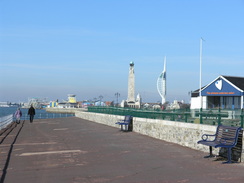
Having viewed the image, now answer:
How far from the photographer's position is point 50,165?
30.9 feet

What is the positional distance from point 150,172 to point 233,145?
250cm

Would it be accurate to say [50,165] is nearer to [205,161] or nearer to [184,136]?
[205,161]

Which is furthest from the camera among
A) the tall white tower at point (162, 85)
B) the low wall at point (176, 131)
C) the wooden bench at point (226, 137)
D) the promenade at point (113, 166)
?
the tall white tower at point (162, 85)

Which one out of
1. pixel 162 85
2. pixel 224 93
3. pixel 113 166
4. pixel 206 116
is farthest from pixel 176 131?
pixel 162 85

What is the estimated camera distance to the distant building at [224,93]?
39.5 meters

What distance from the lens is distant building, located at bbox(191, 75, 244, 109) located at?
3947 centimetres

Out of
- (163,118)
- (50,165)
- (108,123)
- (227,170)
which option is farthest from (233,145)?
(108,123)

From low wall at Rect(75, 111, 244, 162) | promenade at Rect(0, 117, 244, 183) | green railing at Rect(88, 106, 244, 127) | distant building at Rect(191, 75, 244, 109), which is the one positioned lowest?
promenade at Rect(0, 117, 244, 183)

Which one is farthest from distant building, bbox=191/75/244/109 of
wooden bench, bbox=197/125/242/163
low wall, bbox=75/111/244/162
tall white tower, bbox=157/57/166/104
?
tall white tower, bbox=157/57/166/104

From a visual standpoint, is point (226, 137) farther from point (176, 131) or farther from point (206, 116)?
point (176, 131)

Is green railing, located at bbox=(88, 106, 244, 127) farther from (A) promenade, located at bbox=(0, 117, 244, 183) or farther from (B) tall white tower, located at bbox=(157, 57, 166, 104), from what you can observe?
(B) tall white tower, located at bbox=(157, 57, 166, 104)

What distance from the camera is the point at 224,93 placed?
41031mm

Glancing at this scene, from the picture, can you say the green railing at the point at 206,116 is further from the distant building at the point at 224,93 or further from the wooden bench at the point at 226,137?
the distant building at the point at 224,93

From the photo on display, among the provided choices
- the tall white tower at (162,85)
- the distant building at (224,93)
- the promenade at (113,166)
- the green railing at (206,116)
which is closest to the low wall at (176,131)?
the green railing at (206,116)
